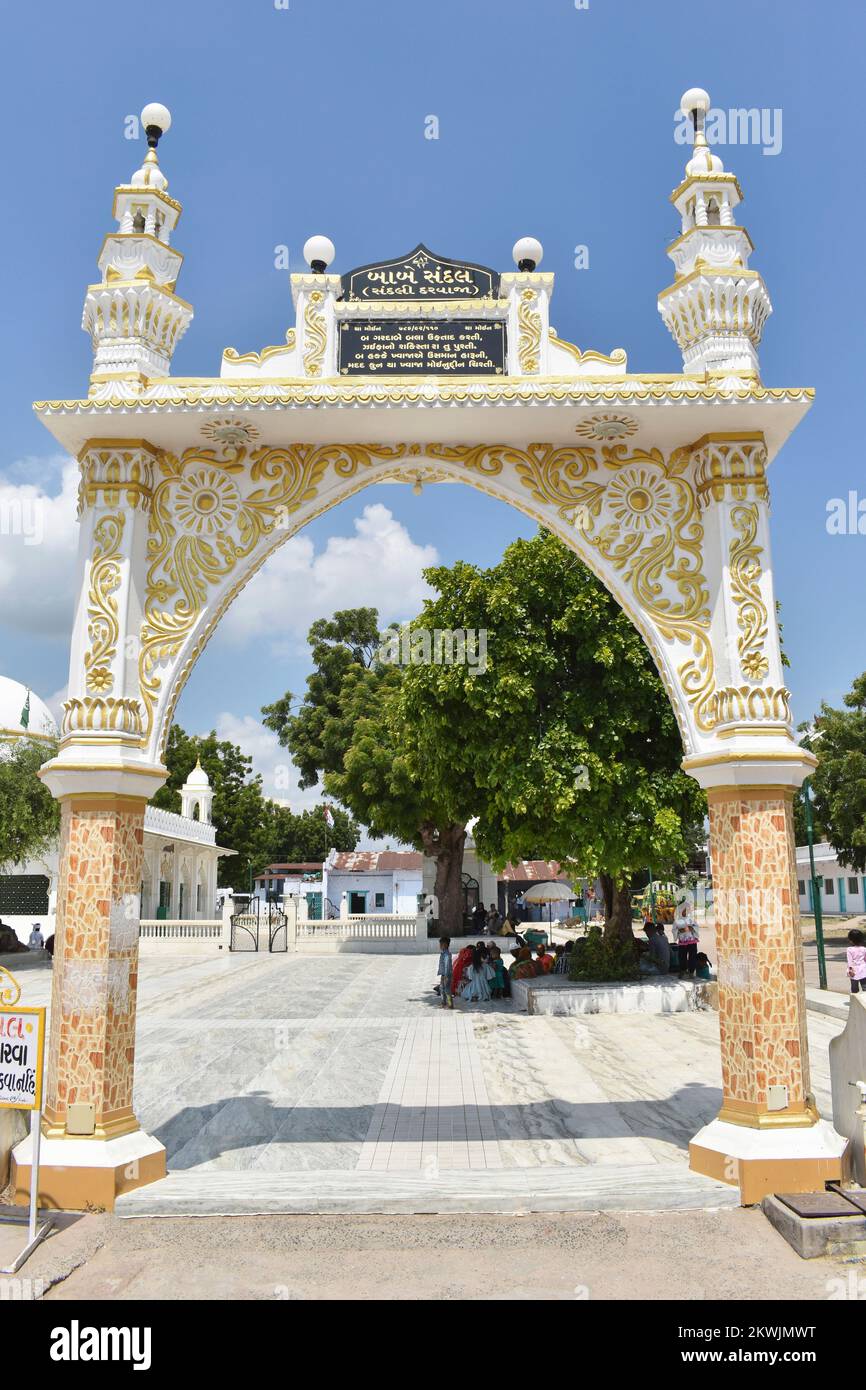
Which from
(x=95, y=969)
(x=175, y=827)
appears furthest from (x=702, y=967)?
(x=175, y=827)

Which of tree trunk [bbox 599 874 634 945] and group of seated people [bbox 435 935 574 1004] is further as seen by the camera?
tree trunk [bbox 599 874 634 945]

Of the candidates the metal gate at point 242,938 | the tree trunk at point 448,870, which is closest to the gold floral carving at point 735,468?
the tree trunk at point 448,870

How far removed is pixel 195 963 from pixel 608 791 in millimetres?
12674

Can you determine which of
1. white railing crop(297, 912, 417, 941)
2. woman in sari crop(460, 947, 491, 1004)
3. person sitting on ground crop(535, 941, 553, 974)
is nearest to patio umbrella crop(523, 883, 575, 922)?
white railing crop(297, 912, 417, 941)

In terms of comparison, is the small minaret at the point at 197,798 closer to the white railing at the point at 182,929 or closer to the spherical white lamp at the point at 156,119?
the white railing at the point at 182,929

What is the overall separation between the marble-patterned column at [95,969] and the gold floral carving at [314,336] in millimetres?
2841

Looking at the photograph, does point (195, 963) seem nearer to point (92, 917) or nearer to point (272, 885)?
point (92, 917)

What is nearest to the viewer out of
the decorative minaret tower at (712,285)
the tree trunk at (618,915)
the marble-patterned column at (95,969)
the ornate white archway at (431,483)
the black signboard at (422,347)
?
the marble-patterned column at (95,969)

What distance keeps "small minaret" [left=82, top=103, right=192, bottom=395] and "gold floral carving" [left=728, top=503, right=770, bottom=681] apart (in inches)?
143

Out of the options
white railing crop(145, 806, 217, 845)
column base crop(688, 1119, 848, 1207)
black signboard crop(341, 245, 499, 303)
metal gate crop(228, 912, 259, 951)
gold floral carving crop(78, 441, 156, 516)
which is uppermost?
black signboard crop(341, 245, 499, 303)

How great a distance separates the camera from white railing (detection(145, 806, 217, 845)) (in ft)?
89.7

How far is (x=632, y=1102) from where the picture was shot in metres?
7.01

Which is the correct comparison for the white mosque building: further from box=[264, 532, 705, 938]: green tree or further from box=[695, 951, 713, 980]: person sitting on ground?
box=[695, 951, 713, 980]: person sitting on ground

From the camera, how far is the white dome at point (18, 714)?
26.2 meters
